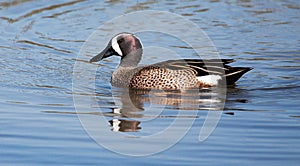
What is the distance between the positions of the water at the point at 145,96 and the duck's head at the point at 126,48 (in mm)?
386

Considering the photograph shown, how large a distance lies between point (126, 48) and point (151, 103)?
5.10ft

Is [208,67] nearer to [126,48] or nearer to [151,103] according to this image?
[126,48]

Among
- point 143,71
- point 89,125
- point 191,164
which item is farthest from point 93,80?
point 191,164

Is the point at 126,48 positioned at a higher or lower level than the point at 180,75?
higher

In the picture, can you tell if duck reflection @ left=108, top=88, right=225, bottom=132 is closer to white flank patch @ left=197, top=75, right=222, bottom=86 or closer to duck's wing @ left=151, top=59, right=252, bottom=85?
white flank patch @ left=197, top=75, right=222, bottom=86

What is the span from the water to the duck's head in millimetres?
386

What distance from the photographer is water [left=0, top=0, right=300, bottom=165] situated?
6.20 meters

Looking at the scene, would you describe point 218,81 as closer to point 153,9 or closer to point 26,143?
point 26,143

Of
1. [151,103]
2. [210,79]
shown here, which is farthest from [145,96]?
[210,79]

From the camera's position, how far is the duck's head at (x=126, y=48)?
9.80 meters

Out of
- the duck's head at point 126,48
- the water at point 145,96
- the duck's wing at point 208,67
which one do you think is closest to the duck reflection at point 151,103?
the water at point 145,96

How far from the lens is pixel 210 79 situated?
9.49 m

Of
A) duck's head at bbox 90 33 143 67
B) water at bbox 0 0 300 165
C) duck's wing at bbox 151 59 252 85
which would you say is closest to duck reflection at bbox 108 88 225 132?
water at bbox 0 0 300 165

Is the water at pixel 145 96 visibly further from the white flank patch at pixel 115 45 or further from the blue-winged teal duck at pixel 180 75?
the white flank patch at pixel 115 45
